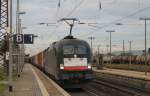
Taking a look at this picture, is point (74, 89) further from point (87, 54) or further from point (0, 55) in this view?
point (0, 55)

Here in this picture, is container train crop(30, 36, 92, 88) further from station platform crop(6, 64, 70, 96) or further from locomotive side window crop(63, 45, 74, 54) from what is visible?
station platform crop(6, 64, 70, 96)

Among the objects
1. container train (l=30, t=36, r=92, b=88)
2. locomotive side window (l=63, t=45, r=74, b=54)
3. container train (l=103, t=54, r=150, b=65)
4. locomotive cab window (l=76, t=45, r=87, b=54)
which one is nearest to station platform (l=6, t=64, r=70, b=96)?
container train (l=30, t=36, r=92, b=88)

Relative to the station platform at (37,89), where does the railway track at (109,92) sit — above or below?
below

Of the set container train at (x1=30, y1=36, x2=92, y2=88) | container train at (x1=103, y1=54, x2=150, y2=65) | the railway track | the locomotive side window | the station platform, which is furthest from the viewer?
container train at (x1=103, y1=54, x2=150, y2=65)

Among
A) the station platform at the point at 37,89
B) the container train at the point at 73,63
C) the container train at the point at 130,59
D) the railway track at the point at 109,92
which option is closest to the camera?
the station platform at the point at 37,89

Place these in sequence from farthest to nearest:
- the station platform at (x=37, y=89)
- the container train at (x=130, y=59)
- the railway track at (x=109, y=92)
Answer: the container train at (x=130, y=59), the railway track at (x=109, y=92), the station platform at (x=37, y=89)

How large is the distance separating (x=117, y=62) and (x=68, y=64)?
305ft

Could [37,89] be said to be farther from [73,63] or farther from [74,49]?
[74,49]

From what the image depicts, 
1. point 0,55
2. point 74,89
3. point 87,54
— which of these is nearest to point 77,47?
point 87,54

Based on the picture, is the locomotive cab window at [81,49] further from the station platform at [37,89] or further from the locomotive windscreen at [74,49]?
the station platform at [37,89]

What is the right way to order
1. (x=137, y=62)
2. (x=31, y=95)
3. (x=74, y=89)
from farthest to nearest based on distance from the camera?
(x=137, y=62)
(x=74, y=89)
(x=31, y=95)

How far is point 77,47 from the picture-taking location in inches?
1078

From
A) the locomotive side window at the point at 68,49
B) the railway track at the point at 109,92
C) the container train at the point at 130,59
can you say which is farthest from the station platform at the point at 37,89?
the container train at the point at 130,59

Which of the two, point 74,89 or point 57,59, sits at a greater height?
point 57,59
